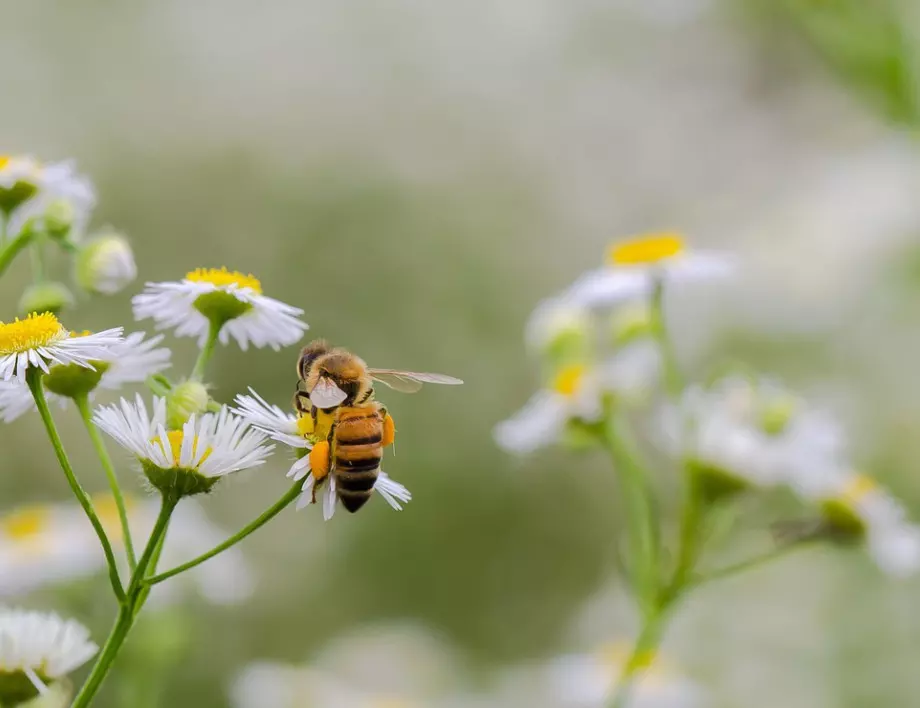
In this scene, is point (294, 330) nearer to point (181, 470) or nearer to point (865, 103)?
point (181, 470)

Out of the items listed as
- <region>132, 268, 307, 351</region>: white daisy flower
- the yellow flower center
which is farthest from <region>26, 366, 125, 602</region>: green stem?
the yellow flower center

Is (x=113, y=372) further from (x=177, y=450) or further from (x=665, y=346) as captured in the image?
(x=665, y=346)

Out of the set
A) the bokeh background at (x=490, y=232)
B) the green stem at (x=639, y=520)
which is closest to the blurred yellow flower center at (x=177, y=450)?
the green stem at (x=639, y=520)

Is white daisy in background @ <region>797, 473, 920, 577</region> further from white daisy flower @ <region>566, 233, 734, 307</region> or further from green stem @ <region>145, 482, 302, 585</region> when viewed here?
green stem @ <region>145, 482, 302, 585</region>

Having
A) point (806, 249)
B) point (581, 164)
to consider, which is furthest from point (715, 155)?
point (806, 249)

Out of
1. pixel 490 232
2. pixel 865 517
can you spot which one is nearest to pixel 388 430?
pixel 865 517
